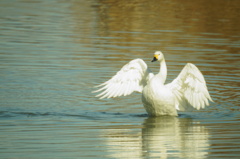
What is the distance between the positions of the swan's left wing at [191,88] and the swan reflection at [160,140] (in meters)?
0.58

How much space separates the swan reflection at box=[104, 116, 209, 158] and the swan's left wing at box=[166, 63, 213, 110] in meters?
0.58

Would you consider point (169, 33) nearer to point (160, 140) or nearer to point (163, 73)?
point (163, 73)

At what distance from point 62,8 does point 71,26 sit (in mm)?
7799

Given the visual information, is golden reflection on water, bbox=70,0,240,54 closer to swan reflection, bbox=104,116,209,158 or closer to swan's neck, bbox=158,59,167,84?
swan's neck, bbox=158,59,167,84

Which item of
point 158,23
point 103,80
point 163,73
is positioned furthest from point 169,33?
point 163,73

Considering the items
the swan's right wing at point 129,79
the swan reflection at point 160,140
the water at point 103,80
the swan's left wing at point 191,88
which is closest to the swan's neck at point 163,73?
the swan's left wing at point 191,88

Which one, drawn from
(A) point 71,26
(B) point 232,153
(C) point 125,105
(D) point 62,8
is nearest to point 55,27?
(A) point 71,26

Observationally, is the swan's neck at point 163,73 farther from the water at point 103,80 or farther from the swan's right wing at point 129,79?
the water at point 103,80

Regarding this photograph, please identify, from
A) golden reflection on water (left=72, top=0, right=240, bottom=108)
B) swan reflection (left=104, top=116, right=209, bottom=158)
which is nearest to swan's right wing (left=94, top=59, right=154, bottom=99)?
swan reflection (left=104, top=116, right=209, bottom=158)

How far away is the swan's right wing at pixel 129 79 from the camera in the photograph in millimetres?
13336

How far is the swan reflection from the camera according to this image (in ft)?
31.9

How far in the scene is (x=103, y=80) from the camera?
15.8m

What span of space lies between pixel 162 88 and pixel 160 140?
225 centimetres

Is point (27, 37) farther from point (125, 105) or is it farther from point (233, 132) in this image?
point (233, 132)
